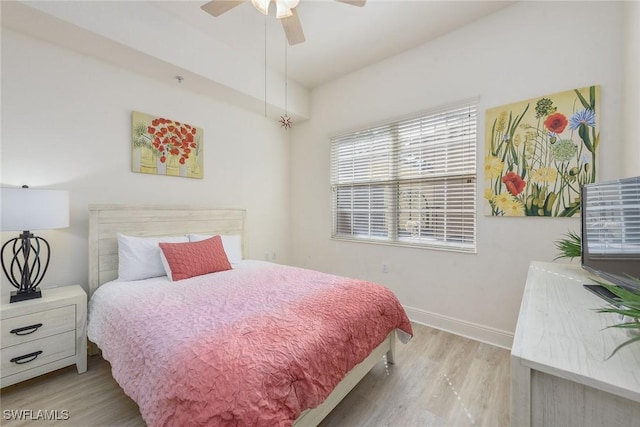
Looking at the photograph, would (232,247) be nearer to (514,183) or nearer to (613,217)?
(514,183)

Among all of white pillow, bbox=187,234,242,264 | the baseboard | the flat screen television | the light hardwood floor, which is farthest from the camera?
white pillow, bbox=187,234,242,264

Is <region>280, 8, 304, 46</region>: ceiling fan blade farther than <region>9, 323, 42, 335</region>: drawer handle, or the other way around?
<region>280, 8, 304, 46</region>: ceiling fan blade

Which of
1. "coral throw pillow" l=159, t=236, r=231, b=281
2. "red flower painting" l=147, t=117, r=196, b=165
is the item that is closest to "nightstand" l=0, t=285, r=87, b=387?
"coral throw pillow" l=159, t=236, r=231, b=281

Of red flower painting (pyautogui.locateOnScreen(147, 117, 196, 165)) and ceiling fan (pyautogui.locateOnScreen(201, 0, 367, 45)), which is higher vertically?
ceiling fan (pyautogui.locateOnScreen(201, 0, 367, 45))

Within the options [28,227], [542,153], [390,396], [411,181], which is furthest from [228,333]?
[542,153]

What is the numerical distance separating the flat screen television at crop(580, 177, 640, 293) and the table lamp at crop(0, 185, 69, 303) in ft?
10.4

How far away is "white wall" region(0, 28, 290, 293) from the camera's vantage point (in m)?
→ 2.03

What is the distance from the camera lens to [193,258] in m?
2.37

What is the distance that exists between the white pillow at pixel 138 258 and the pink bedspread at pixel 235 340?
0.13 m

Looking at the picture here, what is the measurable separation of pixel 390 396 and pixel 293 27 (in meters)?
2.63

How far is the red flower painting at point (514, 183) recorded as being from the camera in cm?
225

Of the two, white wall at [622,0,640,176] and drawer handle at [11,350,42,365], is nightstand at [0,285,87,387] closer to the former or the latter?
drawer handle at [11,350,42,365]

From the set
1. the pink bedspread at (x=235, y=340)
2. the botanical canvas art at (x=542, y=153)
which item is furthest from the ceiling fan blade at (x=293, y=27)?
the pink bedspread at (x=235, y=340)

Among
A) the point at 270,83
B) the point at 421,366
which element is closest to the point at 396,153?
the point at 270,83
